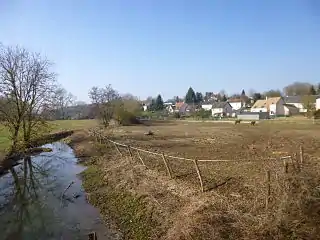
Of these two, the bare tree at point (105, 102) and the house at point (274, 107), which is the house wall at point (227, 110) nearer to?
the house at point (274, 107)

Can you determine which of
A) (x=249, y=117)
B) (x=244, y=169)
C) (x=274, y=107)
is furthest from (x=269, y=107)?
(x=244, y=169)

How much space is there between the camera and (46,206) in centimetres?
1836

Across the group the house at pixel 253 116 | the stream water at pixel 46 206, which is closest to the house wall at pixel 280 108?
the house at pixel 253 116

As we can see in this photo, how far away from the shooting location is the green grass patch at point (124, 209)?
13266 millimetres

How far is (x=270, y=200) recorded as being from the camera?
1210 centimetres

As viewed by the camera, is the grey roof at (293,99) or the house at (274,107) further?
the grey roof at (293,99)

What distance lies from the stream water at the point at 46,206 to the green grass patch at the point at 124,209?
1.85ft

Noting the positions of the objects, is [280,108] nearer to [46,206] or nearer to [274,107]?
[274,107]

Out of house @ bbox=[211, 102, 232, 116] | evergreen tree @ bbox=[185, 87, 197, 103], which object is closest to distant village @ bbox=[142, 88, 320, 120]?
house @ bbox=[211, 102, 232, 116]

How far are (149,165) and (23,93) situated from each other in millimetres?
22859

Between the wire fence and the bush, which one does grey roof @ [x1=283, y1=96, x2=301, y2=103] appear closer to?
the bush

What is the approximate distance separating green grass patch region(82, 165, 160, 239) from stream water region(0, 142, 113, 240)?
56 centimetres

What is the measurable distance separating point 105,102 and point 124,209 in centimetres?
5638

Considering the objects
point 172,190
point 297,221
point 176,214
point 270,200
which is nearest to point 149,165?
point 172,190
